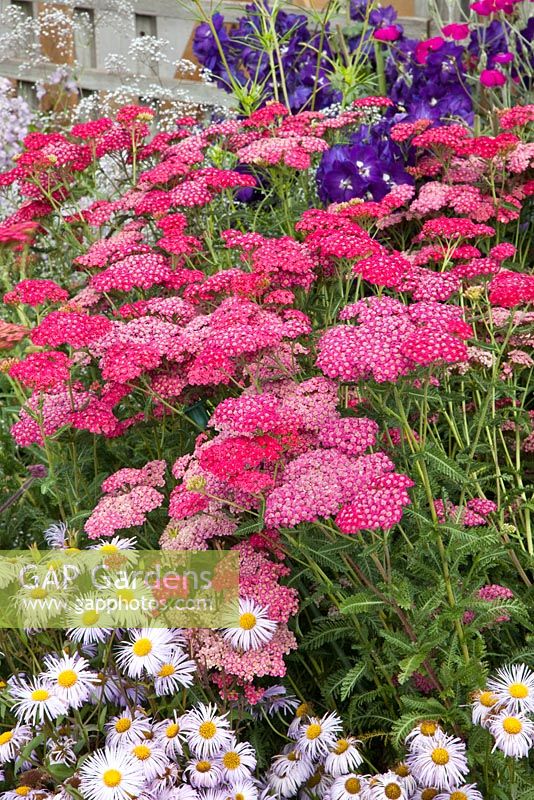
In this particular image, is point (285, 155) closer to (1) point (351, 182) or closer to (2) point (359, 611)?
(1) point (351, 182)

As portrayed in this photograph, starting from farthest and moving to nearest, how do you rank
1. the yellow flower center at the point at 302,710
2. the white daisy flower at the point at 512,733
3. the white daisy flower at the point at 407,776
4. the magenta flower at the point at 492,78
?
1. the magenta flower at the point at 492,78
2. the yellow flower center at the point at 302,710
3. the white daisy flower at the point at 407,776
4. the white daisy flower at the point at 512,733

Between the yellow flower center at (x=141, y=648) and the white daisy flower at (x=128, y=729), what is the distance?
0.41 ft

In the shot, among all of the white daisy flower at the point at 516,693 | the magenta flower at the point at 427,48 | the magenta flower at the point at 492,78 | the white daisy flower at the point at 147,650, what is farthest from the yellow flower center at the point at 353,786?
the magenta flower at the point at 427,48

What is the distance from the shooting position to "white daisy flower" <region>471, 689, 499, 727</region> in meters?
1.87

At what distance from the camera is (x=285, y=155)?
2.87 meters

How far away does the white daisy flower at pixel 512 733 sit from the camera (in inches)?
70.9

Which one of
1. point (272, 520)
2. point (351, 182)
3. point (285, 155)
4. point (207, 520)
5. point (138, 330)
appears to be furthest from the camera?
point (351, 182)

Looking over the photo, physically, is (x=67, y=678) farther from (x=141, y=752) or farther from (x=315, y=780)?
(x=315, y=780)

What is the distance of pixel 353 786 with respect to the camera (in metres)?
1.92

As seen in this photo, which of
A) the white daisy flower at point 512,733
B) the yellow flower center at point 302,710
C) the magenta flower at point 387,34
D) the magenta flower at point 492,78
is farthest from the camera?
the magenta flower at point 387,34

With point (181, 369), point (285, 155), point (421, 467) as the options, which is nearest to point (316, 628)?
point (421, 467)

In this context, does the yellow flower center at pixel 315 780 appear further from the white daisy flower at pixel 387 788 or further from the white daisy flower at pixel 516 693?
the white daisy flower at pixel 516 693

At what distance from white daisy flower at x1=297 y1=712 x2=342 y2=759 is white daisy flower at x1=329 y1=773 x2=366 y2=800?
0.08 metres

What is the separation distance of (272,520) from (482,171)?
1833mm
